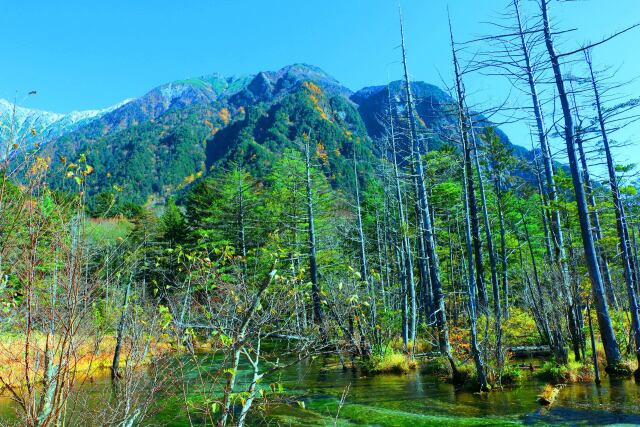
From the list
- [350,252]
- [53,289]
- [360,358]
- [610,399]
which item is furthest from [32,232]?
[350,252]

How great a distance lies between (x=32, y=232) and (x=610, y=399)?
31.9 ft

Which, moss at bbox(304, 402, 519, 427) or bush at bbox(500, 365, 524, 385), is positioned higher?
bush at bbox(500, 365, 524, 385)

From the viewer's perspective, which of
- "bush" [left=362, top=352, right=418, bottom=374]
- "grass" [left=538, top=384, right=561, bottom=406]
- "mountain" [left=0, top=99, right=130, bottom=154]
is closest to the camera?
"mountain" [left=0, top=99, right=130, bottom=154]

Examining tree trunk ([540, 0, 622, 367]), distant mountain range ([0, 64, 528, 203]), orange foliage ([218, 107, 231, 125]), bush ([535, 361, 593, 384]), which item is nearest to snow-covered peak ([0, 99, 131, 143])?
tree trunk ([540, 0, 622, 367])

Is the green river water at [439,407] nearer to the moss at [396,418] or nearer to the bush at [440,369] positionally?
the moss at [396,418]

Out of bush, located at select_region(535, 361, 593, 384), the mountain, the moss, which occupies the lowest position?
the moss

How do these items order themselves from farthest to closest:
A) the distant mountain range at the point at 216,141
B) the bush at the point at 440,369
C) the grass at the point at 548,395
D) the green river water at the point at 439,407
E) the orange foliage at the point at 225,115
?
the orange foliage at the point at 225,115 → the distant mountain range at the point at 216,141 → the bush at the point at 440,369 → the grass at the point at 548,395 → the green river water at the point at 439,407

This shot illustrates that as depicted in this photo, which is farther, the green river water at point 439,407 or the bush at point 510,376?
the bush at point 510,376

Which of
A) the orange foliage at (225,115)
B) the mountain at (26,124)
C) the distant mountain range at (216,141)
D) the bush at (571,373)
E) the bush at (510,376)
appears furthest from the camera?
the orange foliage at (225,115)

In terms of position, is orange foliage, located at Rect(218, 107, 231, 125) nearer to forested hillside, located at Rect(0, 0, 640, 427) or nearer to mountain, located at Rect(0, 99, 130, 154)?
forested hillside, located at Rect(0, 0, 640, 427)

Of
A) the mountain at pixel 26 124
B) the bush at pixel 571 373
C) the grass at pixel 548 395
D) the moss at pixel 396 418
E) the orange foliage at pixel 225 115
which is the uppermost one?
the orange foliage at pixel 225 115

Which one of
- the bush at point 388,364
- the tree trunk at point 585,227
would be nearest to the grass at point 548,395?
the tree trunk at point 585,227

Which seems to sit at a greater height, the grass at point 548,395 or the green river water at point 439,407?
the grass at point 548,395

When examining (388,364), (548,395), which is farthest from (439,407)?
(388,364)
